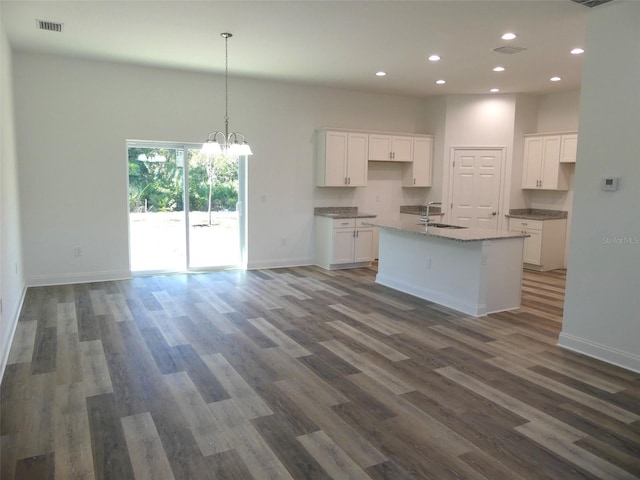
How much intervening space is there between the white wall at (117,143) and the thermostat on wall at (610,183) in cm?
485

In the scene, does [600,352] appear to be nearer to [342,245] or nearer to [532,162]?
[342,245]

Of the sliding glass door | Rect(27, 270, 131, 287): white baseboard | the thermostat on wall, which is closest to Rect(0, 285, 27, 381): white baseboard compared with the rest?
Rect(27, 270, 131, 287): white baseboard

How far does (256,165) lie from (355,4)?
12.5ft

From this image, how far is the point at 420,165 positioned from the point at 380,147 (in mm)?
922

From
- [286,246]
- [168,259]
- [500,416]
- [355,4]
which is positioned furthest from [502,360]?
[168,259]

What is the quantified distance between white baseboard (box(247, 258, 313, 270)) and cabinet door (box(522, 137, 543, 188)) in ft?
13.3

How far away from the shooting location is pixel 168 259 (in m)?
7.29

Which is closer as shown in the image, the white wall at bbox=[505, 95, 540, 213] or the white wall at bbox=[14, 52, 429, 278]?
the white wall at bbox=[14, 52, 429, 278]

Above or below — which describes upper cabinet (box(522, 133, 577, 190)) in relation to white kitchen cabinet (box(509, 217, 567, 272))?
above

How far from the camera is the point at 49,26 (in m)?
4.79

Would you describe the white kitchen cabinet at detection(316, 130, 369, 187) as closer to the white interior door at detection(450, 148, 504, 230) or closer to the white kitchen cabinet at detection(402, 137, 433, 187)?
the white kitchen cabinet at detection(402, 137, 433, 187)

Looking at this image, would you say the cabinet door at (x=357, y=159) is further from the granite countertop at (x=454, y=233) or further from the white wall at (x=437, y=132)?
the granite countertop at (x=454, y=233)

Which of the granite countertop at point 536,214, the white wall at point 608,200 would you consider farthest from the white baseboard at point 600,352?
the granite countertop at point 536,214

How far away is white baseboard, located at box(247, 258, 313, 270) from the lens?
7.71 m
